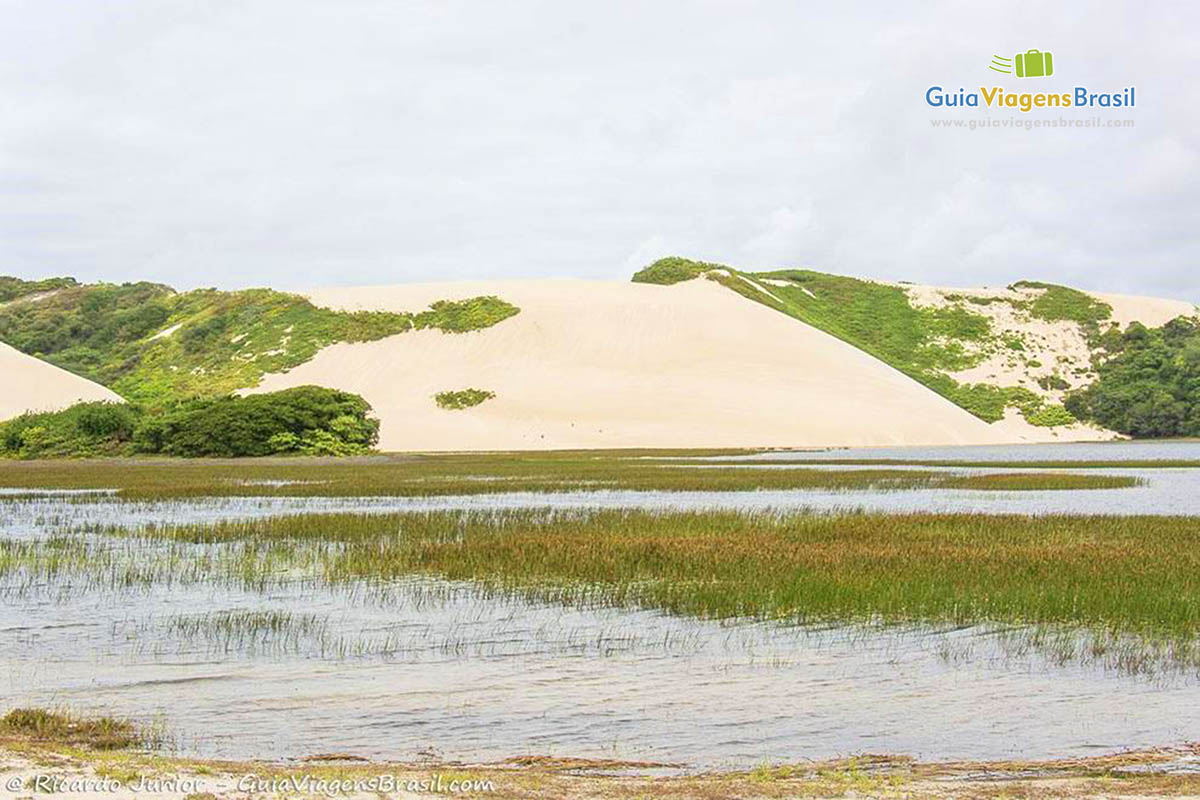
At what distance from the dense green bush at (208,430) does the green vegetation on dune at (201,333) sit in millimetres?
23790

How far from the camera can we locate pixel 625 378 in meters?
102

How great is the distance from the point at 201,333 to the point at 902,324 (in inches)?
3037

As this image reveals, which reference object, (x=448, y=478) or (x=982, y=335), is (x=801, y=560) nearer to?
(x=448, y=478)

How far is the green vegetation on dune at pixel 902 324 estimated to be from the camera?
390ft

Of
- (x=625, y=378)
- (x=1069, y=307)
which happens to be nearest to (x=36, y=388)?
(x=625, y=378)

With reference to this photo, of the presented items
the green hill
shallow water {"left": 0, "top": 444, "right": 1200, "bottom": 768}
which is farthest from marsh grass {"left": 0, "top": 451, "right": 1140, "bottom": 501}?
the green hill

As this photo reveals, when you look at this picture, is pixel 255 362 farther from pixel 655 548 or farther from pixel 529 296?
pixel 655 548

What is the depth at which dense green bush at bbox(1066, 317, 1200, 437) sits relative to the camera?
347ft

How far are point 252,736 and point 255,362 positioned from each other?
95076 millimetres

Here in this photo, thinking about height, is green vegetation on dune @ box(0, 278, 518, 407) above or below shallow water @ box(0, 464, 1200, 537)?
above

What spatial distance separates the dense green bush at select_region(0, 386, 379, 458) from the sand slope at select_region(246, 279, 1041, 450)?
44.9ft

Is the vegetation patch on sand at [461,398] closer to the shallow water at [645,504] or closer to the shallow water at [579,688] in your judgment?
the shallow water at [645,504]

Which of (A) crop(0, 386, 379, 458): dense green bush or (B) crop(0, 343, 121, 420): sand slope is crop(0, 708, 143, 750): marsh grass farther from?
(B) crop(0, 343, 121, 420): sand slope

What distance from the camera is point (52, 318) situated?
136375mm
